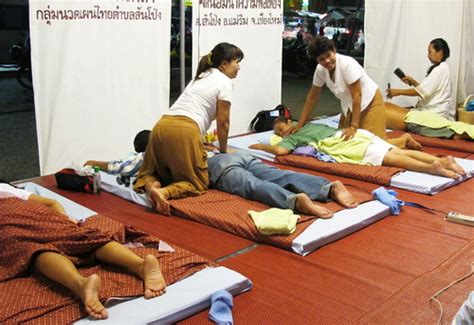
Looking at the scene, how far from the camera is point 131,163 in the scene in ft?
11.6

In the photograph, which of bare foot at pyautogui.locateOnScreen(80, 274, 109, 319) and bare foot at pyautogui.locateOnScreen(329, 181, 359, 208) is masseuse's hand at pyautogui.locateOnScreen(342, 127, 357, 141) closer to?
bare foot at pyautogui.locateOnScreen(329, 181, 359, 208)

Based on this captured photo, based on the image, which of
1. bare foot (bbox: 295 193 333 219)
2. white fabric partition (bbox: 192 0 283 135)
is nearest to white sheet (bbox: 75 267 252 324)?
bare foot (bbox: 295 193 333 219)

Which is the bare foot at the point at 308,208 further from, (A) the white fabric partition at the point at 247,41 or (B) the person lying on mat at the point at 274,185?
(A) the white fabric partition at the point at 247,41

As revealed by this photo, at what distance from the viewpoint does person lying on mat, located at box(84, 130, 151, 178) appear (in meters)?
3.51

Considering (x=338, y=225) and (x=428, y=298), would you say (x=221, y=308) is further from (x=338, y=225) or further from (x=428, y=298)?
(x=338, y=225)

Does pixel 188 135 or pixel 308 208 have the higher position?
pixel 188 135

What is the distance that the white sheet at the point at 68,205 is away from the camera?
112 inches

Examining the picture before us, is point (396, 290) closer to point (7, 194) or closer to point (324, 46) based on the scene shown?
point (7, 194)

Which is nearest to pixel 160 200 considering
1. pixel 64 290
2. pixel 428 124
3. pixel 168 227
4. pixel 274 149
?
pixel 168 227

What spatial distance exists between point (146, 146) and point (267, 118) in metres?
2.01

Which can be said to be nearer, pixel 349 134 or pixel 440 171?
pixel 440 171

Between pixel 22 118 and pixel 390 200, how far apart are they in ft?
13.5

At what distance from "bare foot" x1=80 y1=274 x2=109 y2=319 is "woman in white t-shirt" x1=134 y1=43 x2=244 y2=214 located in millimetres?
1171

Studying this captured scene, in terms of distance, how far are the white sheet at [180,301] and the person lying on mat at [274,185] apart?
0.78 m
